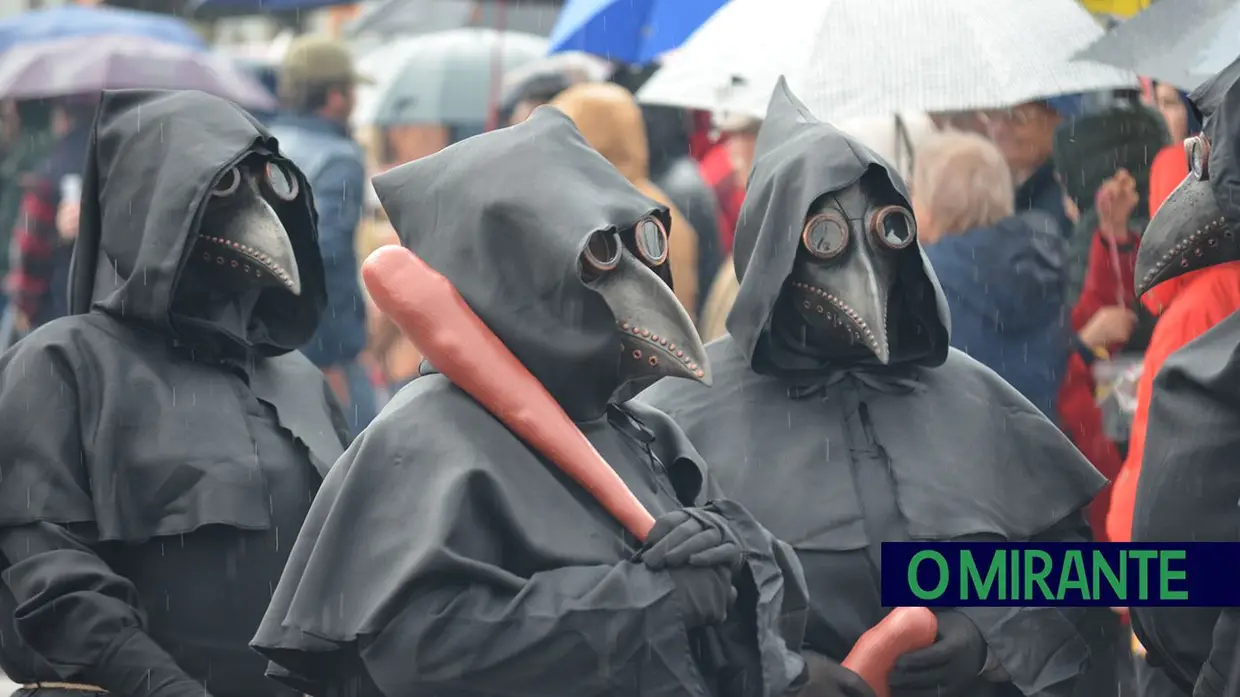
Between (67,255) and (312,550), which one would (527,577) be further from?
(67,255)

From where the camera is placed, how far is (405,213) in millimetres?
4648

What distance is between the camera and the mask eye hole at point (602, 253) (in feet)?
14.8

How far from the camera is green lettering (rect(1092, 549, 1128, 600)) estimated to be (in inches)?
212

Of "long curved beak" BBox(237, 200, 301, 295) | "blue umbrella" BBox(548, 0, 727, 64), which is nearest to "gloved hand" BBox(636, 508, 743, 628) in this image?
"long curved beak" BBox(237, 200, 301, 295)

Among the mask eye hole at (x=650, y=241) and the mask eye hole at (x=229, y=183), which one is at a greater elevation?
the mask eye hole at (x=650, y=241)

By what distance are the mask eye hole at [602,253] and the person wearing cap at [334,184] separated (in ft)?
15.7

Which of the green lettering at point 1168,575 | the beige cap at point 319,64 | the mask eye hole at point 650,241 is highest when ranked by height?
the mask eye hole at point 650,241

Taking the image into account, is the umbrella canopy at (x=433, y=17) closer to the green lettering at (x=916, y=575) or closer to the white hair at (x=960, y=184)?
the white hair at (x=960, y=184)

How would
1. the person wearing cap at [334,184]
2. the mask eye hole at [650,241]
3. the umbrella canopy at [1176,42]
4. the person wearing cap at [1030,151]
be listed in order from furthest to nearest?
the person wearing cap at [334,184] < the person wearing cap at [1030,151] < the umbrella canopy at [1176,42] < the mask eye hole at [650,241]

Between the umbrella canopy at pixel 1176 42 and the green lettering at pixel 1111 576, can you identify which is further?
the umbrella canopy at pixel 1176 42

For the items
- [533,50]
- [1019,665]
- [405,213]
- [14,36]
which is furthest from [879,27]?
[14,36]

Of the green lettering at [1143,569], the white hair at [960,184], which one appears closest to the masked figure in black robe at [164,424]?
the green lettering at [1143,569]

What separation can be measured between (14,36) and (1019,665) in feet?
33.6

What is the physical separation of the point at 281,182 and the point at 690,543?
2.14m
